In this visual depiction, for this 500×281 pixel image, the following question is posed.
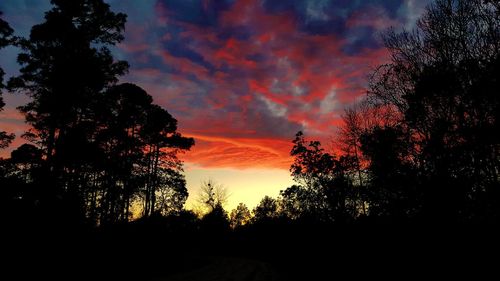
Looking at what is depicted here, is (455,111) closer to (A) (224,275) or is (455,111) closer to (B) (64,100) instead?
(A) (224,275)

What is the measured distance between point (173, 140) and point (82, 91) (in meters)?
13.8

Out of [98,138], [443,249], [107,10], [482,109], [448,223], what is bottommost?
[443,249]

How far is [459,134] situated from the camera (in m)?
9.95

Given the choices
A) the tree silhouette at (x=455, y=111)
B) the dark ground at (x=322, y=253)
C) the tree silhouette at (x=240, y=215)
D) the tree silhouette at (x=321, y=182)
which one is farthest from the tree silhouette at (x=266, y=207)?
the tree silhouette at (x=455, y=111)

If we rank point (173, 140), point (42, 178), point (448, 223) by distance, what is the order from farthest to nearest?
point (173, 140) < point (42, 178) < point (448, 223)

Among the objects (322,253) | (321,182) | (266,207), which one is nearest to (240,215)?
(266,207)

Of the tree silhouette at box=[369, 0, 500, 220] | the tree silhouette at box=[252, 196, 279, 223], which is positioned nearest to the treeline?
the tree silhouette at box=[369, 0, 500, 220]

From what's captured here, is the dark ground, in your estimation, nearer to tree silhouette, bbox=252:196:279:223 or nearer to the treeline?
the treeline

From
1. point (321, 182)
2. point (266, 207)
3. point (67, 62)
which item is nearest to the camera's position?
point (67, 62)

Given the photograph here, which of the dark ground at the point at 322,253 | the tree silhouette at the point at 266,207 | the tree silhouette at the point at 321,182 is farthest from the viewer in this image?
the tree silhouette at the point at 266,207

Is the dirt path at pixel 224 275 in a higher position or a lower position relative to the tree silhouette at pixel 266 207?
lower

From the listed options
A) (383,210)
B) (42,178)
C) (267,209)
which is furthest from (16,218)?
(267,209)

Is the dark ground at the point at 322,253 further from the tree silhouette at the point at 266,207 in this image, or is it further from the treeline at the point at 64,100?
the tree silhouette at the point at 266,207

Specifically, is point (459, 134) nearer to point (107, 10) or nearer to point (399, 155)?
point (399, 155)
